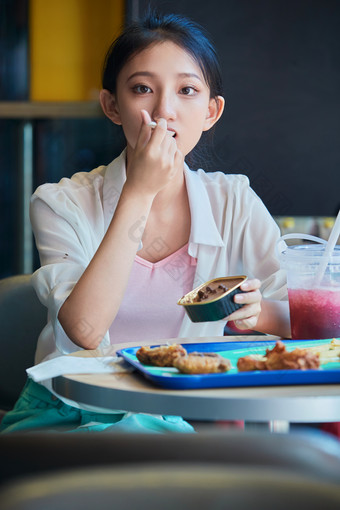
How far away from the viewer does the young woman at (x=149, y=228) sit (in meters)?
1.27

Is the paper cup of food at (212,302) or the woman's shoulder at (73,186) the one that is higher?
the woman's shoulder at (73,186)

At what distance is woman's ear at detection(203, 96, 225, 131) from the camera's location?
1.67 m

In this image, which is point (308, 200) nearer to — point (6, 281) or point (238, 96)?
point (238, 96)

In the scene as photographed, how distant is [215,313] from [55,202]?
0.58 meters

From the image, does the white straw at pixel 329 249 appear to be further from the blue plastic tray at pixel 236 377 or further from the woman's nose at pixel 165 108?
the woman's nose at pixel 165 108

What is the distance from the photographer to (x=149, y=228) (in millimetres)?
1613

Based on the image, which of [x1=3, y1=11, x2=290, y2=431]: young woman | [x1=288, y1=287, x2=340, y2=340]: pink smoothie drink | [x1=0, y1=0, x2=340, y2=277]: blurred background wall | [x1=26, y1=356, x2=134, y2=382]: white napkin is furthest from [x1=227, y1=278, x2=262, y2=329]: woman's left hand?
[x1=0, y1=0, x2=340, y2=277]: blurred background wall

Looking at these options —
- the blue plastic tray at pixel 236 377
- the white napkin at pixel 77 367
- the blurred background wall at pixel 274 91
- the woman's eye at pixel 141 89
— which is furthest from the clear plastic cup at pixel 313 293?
the blurred background wall at pixel 274 91

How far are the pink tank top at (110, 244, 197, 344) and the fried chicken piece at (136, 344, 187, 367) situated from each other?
47 cm

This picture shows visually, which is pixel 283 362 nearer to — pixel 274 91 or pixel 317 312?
pixel 317 312

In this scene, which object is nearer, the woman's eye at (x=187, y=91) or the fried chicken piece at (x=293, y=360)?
the fried chicken piece at (x=293, y=360)

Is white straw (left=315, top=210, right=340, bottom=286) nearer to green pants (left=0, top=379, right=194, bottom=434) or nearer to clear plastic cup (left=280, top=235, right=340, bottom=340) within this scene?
clear plastic cup (left=280, top=235, right=340, bottom=340)

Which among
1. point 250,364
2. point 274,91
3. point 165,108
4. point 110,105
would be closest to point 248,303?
point 250,364

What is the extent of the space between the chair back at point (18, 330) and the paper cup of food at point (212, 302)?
64cm
